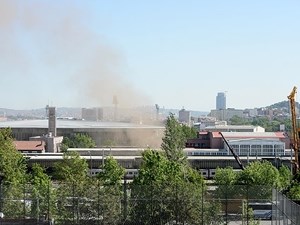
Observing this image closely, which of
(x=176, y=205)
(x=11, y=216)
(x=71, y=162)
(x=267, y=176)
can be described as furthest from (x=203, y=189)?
(x=71, y=162)

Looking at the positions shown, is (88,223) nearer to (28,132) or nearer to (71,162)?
(71,162)

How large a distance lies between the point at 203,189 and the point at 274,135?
1866 inches

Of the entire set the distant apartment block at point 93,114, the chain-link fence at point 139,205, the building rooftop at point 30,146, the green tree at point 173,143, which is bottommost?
the chain-link fence at point 139,205

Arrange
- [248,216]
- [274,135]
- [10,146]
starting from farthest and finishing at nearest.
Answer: [274,135], [10,146], [248,216]

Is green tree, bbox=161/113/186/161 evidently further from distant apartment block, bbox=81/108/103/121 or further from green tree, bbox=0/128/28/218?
distant apartment block, bbox=81/108/103/121

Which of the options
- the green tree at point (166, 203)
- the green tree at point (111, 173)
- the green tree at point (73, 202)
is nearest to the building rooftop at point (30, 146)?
the green tree at point (111, 173)

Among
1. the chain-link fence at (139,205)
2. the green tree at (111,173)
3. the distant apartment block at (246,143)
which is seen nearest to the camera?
the chain-link fence at (139,205)

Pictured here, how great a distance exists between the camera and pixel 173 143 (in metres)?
35.3

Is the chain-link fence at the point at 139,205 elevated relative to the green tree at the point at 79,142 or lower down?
lower down

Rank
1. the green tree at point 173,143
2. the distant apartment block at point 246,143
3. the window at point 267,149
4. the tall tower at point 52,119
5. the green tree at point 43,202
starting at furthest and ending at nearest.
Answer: the tall tower at point 52,119
the window at point 267,149
the distant apartment block at point 246,143
the green tree at point 173,143
the green tree at point 43,202

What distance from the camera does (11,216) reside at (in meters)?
19.9

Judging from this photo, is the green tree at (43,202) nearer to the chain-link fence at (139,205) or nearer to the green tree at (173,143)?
the chain-link fence at (139,205)

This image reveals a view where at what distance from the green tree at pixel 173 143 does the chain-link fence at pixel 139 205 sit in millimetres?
13719

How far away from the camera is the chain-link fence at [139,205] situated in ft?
64.3
